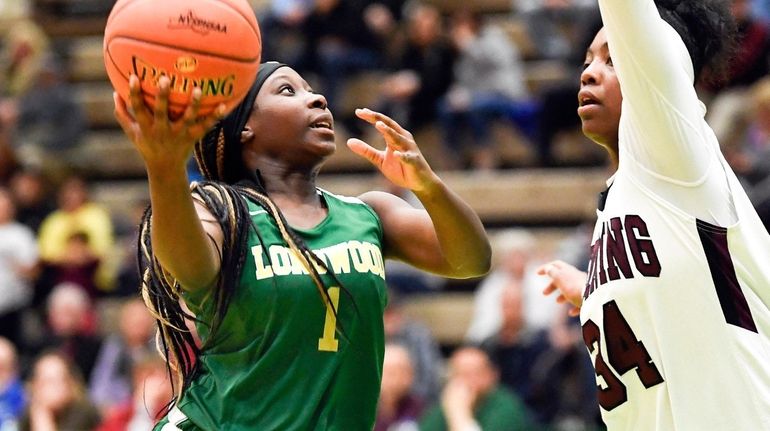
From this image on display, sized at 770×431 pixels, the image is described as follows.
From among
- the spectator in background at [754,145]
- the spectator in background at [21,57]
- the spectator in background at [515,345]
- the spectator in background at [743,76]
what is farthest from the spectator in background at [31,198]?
the spectator in background at [754,145]

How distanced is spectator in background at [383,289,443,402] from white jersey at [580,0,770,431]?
20.4 feet

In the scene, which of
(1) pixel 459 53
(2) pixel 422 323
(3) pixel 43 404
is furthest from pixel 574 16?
(3) pixel 43 404

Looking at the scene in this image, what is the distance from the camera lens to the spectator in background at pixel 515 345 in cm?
984

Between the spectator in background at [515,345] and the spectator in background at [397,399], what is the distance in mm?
768

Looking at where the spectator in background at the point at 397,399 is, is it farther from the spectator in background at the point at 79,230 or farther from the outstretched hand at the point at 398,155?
the outstretched hand at the point at 398,155

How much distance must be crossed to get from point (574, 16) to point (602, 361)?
8946 mm

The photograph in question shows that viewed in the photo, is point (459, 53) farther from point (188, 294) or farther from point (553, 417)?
point (188, 294)

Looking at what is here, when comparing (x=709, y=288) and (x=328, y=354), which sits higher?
(x=709, y=288)

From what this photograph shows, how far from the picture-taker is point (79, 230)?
497 inches

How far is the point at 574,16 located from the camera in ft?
42.1

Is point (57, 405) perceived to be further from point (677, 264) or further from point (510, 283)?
point (677, 264)

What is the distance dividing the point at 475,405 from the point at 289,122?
501 centimetres

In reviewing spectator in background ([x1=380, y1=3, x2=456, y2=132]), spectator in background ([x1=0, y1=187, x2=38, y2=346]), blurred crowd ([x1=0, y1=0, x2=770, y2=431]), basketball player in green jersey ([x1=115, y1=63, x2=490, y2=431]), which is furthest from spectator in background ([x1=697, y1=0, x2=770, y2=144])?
basketball player in green jersey ([x1=115, y1=63, x2=490, y2=431])

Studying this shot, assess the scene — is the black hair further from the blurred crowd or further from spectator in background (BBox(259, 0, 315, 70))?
spectator in background (BBox(259, 0, 315, 70))
